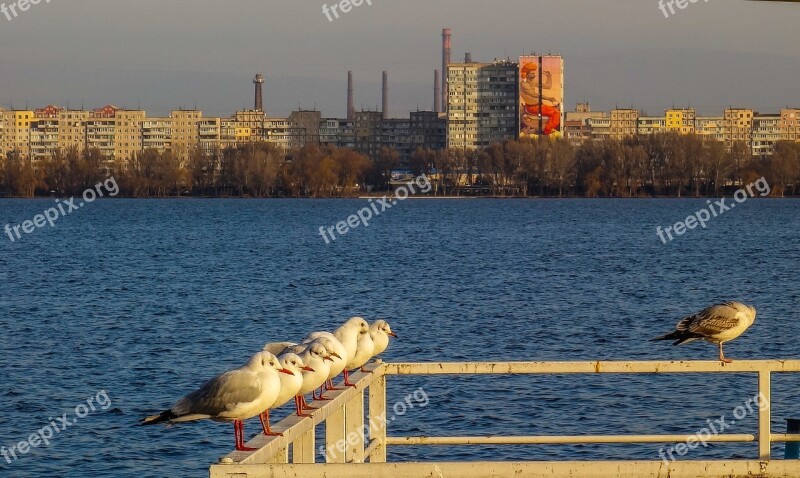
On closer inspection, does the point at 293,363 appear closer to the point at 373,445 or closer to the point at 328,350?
the point at 328,350

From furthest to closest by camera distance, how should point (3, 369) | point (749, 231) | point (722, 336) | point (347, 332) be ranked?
point (749, 231) → point (3, 369) → point (722, 336) → point (347, 332)

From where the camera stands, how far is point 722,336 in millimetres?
14695

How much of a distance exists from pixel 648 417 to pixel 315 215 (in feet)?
521

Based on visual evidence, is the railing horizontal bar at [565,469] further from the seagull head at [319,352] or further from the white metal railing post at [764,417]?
the seagull head at [319,352]

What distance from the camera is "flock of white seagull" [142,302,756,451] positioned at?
9016mm

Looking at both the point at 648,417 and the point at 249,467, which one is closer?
the point at 249,467

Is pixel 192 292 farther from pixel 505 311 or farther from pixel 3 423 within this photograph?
pixel 3 423

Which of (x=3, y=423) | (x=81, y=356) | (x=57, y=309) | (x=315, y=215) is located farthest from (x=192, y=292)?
(x=315, y=215)

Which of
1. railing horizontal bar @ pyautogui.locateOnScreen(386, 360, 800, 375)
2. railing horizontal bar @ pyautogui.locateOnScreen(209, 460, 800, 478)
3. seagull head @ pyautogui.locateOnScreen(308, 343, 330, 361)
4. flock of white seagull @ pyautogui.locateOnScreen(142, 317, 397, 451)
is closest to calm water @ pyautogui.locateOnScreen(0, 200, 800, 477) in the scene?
railing horizontal bar @ pyautogui.locateOnScreen(386, 360, 800, 375)

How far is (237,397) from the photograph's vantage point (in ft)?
29.8

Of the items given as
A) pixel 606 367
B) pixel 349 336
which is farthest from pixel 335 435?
pixel 606 367

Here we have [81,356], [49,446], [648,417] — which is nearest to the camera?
[49,446]

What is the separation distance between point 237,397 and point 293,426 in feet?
2.38

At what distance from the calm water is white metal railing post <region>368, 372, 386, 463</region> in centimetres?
1139
